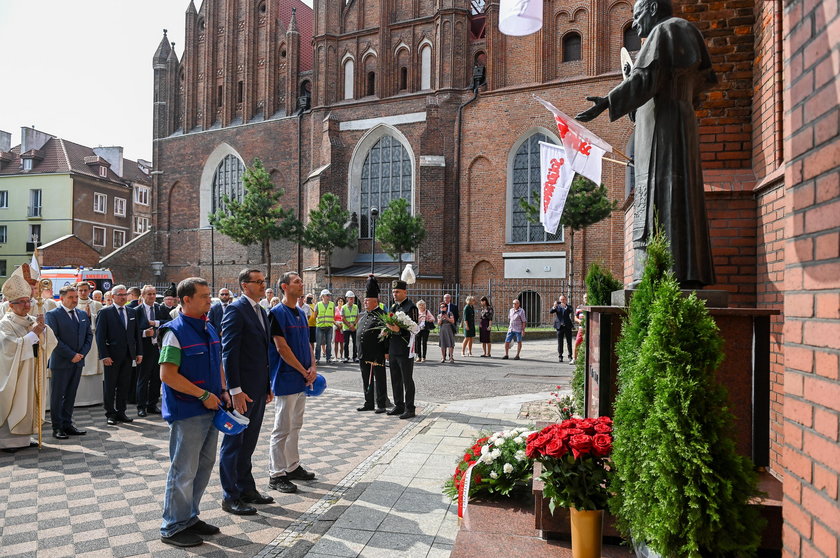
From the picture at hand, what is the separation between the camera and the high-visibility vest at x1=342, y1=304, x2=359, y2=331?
1560 centimetres

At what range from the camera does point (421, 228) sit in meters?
25.7

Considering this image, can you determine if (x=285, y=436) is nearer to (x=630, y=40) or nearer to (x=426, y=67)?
(x=630, y=40)

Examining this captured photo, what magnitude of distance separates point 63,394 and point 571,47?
24704 millimetres

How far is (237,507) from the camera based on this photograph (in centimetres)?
468

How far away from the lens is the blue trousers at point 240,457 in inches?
187

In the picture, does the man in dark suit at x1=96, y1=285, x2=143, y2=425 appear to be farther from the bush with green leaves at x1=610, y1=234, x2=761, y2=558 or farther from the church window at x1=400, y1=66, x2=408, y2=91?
the church window at x1=400, y1=66, x2=408, y2=91

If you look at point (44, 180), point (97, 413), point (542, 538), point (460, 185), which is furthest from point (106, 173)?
point (542, 538)

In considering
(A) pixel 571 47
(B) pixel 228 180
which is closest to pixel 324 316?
(A) pixel 571 47

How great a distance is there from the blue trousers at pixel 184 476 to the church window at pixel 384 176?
25.7m

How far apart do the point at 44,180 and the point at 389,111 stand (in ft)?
103

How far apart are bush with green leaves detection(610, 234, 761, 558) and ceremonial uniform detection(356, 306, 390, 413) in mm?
6713

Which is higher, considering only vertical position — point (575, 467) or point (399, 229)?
point (399, 229)

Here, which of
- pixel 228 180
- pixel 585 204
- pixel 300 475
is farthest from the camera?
pixel 228 180

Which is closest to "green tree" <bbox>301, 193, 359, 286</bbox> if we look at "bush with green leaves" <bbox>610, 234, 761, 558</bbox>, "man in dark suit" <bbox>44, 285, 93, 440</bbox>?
"man in dark suit" <bbox>44, 285, 93, 440</bbox>
